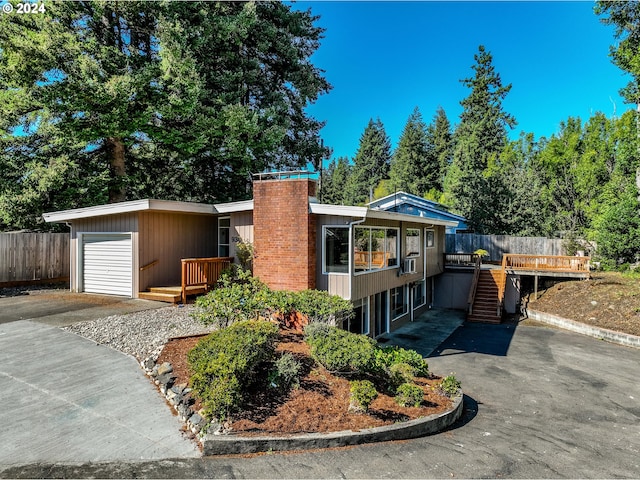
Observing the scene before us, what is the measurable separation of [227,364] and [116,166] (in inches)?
618

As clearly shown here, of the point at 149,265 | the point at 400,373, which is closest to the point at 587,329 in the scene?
the point at 400,373

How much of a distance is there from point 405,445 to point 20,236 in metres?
15.9

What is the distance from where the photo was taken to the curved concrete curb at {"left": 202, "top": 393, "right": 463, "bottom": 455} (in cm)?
458

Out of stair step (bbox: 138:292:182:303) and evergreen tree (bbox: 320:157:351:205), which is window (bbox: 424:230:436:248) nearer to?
stair step (bbox: 138:292:182:303)

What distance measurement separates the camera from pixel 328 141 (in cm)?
2345

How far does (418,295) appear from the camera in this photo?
17.5m

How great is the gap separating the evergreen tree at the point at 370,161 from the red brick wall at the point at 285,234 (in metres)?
44.6

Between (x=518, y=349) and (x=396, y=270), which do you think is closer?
(x=518, y=349)

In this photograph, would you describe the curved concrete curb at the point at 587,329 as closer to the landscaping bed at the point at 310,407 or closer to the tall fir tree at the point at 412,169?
the landscaping bed at the point at 310,407

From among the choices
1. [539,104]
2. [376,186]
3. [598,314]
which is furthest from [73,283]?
[376,186]

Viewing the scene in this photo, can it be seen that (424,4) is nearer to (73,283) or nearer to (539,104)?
(73,283)

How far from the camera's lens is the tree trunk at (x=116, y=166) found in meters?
17.5

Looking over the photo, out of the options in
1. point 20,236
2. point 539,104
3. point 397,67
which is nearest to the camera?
point 20,236

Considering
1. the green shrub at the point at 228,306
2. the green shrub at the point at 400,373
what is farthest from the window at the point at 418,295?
the green shrub at the point at 228,306
